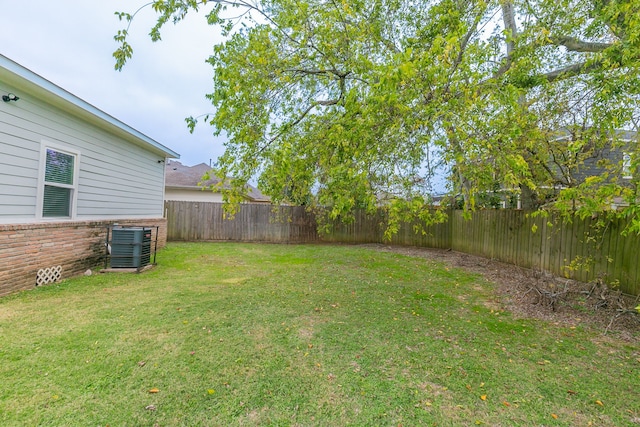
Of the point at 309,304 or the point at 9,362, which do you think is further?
the point at 309,304

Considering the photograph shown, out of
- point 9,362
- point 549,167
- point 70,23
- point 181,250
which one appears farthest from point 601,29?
point 181,250

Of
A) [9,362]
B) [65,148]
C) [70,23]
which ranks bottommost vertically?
[9,362]

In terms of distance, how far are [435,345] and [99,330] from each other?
3590mm

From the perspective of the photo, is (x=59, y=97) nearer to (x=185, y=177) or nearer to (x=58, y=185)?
(x=58, y=185)

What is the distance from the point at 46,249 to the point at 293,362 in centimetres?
490

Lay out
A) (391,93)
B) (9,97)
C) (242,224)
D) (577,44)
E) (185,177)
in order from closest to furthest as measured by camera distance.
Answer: (391,93)
(9,97)
(577,44)
(242,224)
(185,177)

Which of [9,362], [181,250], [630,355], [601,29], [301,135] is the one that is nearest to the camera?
[9,362]

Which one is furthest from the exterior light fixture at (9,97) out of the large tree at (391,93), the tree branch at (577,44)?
the tree branch at (577,44)

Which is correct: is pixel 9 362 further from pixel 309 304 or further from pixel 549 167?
pixel 549 167

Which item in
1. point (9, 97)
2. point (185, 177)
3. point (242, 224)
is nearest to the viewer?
point (9, 97)

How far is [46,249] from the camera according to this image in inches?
195

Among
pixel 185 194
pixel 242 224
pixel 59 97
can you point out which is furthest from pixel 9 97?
pixel 185 194

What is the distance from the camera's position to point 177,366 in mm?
2555

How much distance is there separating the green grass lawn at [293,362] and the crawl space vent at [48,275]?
277 millimetres
